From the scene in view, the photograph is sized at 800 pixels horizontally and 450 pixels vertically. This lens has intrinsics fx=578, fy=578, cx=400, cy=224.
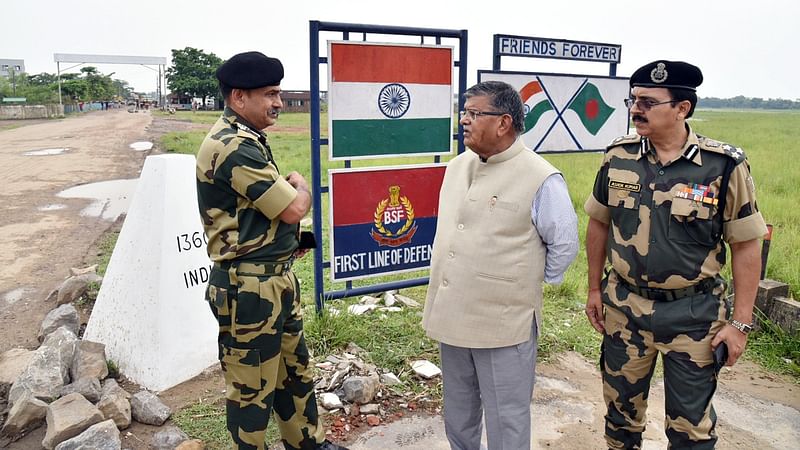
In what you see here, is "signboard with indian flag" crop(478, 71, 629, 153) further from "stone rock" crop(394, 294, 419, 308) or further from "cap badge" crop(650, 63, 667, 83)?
"cap badge" crop(650, 63, 667, 83)

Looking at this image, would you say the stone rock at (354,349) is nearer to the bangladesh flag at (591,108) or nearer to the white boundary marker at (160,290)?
the white boundary marker at (160,290)

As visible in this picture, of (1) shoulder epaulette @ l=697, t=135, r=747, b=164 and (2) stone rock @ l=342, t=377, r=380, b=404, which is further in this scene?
(2) stone rock @ l=342, t=377, r=380, b=404

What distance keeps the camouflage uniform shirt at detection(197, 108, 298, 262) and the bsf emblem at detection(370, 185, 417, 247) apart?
4.81ft

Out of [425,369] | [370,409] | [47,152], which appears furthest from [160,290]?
[47,152]

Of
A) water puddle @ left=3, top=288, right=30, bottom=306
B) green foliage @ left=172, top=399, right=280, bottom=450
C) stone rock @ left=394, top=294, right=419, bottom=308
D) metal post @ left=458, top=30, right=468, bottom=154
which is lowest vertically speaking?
water puddle @ left=3, top=288, right=30, bottom=306

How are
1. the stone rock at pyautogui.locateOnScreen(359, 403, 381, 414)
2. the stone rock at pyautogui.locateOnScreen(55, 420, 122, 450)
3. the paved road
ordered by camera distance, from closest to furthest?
1. the stone rock at pyautogui.locateOnScreen(55, 420, 122, 450)
2. the stone rock at pyautogui.locateOnScreen(359, 403, 381, 414)
3. the paved road

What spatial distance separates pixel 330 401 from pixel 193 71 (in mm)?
69661

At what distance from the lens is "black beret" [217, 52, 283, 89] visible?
2223mm

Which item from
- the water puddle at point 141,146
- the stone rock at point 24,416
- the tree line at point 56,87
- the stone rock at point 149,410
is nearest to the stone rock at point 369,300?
the stone rock at point 149,410

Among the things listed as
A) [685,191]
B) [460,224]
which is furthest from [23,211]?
[685,191]

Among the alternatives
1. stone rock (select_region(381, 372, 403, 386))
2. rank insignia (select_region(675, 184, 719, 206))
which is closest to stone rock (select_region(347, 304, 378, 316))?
stone rock (select_region(381, 372, 403, 386))

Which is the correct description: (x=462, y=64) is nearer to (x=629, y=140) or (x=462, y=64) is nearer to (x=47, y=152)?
(x=629, y=140)

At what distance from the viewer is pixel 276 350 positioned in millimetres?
2385

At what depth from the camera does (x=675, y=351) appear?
Answer: 2201mm
